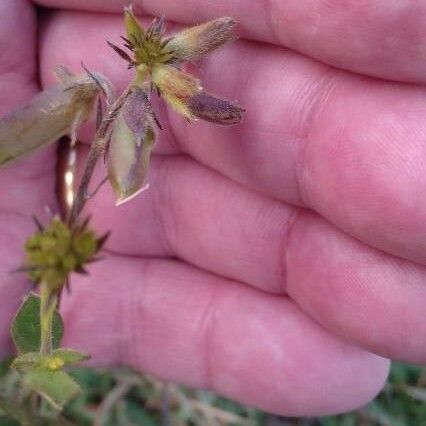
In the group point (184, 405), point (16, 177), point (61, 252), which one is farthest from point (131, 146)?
point (184, 405)

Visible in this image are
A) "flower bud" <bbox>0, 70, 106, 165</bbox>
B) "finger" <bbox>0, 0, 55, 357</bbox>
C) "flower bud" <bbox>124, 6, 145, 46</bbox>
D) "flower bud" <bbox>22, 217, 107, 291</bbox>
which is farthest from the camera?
"finger" <bbox>0, 0, 55, 357</bbox>

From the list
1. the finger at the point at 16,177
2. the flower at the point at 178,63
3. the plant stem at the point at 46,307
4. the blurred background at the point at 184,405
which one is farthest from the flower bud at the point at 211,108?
the blurred background at the point at 184,405

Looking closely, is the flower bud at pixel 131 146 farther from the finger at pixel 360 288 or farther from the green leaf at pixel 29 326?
the finger at pixel 360 288

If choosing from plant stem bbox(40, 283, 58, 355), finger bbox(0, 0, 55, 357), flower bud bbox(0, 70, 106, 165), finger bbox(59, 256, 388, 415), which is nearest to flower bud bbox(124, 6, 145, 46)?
flower bud bbox(0, 70, 106, 165)

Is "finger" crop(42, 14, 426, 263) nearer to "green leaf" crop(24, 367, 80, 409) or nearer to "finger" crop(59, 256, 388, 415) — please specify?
"finger" crop(59, 256, 388, 415)

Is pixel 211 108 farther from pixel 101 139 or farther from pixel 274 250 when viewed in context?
pixel 274 250
